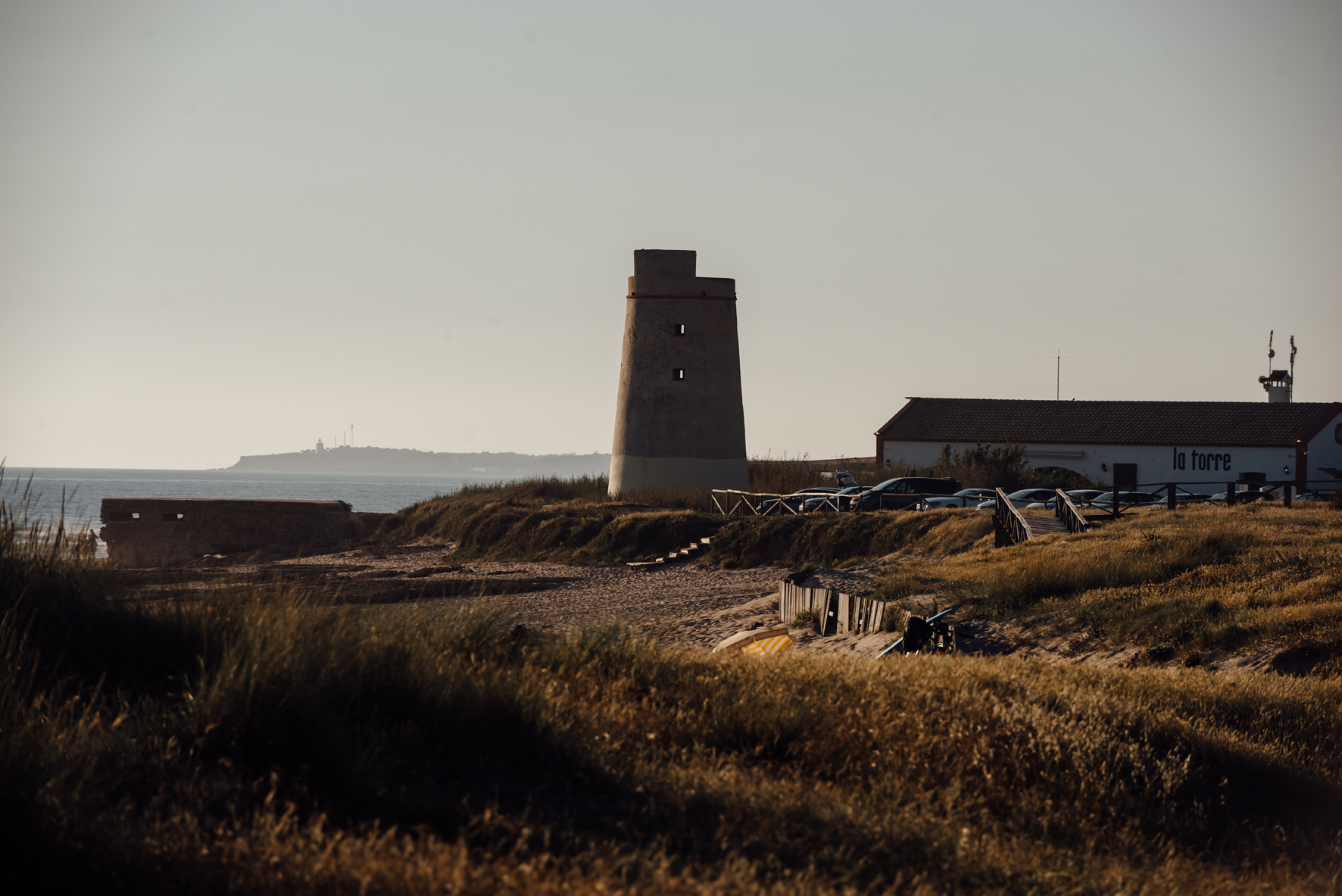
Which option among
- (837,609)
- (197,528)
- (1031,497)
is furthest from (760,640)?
(197,528)

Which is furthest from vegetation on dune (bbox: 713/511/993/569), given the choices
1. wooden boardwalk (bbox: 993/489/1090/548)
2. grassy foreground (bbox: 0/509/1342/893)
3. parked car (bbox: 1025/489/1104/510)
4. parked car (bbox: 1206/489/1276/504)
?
grassy foreground (bbox: 0/509/1342/893)

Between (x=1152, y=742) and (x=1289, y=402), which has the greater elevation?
(x=1289, y=402)

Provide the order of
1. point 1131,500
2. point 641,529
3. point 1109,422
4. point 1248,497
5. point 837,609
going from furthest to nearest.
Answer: point 1109,422, point 1131,500, point 1248,497, point 641,529, point 837,609

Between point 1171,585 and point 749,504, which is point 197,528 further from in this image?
A: point 1171,585

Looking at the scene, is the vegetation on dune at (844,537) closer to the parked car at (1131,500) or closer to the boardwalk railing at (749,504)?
the boardwalk railing at (749,504)

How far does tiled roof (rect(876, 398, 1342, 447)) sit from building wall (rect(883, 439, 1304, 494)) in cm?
31

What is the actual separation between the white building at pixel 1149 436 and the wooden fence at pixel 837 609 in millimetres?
38245

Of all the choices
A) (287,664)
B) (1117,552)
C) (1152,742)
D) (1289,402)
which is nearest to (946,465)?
(1289,402)

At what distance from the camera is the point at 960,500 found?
3453 centimetres

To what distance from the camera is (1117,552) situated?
55.9ft

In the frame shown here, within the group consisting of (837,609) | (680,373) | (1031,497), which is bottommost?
(837,609)

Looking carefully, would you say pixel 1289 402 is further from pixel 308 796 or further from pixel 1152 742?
pixel 308 796

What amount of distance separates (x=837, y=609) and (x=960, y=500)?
19622mm

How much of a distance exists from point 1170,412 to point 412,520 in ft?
122
